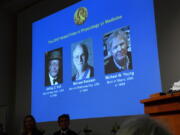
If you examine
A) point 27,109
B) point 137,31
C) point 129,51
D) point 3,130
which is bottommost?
point 3,130

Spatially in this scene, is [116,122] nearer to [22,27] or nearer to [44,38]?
[44,38]

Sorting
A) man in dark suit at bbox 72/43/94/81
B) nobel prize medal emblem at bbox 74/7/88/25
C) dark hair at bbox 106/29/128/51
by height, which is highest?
nobel prize medal emblem at bbox 74/7/88/25

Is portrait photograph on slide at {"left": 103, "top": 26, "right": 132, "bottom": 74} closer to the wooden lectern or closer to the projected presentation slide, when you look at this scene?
the projected presentation slide

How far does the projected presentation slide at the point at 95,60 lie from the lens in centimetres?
330

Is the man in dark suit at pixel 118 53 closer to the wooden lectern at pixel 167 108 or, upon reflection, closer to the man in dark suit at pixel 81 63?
the man in dark suit at pixel 81 63

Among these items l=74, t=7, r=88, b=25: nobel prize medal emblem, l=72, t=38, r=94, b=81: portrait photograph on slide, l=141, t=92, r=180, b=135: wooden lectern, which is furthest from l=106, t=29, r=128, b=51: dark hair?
l=141, t=92, r=180, b=135: wooden lectern

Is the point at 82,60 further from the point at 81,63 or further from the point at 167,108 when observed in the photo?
the point at 167,108

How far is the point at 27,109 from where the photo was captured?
4.89 m

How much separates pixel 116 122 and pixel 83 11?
5.51ft

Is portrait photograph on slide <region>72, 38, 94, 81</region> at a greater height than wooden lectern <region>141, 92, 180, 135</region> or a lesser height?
greater

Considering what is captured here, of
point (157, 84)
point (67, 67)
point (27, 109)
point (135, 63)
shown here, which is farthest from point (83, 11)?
point (27, 109)

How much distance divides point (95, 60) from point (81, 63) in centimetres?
28

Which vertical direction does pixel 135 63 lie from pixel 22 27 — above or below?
below

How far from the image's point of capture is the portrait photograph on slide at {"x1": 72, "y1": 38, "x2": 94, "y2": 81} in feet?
12.7
